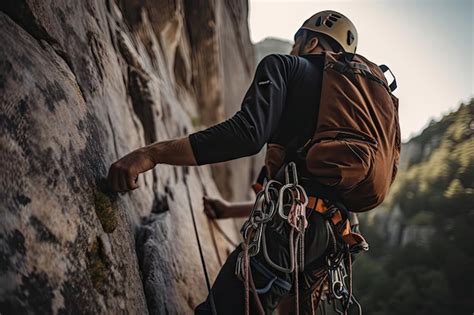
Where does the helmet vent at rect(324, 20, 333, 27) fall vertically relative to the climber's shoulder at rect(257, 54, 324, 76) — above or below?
above

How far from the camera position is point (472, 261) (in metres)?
12.8

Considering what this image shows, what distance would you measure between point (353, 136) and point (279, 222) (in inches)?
23.0

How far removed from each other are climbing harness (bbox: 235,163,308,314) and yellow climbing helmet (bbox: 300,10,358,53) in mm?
1010

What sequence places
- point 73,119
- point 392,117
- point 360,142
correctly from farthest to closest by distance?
point 392,117 < point 360,142 < point 73,119

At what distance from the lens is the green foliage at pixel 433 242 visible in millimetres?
7477

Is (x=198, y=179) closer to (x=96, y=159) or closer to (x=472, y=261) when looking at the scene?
(x=96, y=159)

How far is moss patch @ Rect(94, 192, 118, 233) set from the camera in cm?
177

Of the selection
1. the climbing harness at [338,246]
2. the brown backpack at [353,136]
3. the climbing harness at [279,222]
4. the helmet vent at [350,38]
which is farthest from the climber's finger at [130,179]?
the helmet vent at [350,38]

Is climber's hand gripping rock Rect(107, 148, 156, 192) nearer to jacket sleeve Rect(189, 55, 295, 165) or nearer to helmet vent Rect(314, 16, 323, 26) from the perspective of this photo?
jacket sleeve Rect(189, 55, 295, 165)

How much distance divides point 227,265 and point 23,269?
115 cm

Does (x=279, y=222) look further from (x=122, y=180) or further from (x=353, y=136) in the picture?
(x=122, y=180)

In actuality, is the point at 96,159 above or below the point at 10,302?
above

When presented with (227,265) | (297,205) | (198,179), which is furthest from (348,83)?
(198,179)

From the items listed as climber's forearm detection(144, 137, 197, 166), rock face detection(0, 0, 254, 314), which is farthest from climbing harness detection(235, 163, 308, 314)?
rock face detection(0, 0, 254, 314)
